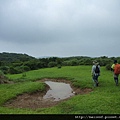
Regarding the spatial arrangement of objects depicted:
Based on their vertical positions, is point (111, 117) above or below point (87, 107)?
above

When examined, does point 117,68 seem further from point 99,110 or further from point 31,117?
point 31,117

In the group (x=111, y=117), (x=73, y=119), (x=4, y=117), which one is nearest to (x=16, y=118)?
(x=4, y=117)

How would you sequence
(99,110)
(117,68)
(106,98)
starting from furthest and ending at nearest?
(117,68) < (106,98) < (99,110)

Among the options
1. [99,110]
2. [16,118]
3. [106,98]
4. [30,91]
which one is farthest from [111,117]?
[30,91]

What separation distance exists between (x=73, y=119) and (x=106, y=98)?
9.73 meters

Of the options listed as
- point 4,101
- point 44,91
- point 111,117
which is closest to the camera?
point 111,117

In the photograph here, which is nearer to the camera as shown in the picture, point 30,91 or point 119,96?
point 119,96

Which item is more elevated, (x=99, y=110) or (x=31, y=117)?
(x=31, y=117)

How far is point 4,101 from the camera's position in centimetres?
1806

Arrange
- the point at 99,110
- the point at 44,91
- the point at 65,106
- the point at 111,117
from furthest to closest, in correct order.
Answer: the point at 44,91, the point at 65,106, the point at 99,110, the point at 111,117

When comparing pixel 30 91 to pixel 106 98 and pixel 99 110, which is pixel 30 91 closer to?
pixel 106 98

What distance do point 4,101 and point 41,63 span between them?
5057cm

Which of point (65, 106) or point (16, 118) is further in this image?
point (65, 106)

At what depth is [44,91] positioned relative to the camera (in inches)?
936
